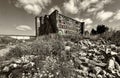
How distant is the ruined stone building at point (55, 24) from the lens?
23781mm

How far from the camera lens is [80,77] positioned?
2090mm

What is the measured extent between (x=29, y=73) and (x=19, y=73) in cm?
28

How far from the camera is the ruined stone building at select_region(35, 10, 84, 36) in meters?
23.8

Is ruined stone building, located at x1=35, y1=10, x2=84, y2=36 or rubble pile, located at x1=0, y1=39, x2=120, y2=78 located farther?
ruined stone building, located at x1=35, y1=10, x2=84, y2=36

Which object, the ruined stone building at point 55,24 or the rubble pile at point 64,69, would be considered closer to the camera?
the rubble pile at point 64,69

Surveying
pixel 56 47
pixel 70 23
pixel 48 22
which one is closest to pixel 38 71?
pixel 56 47

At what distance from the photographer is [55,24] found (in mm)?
23609

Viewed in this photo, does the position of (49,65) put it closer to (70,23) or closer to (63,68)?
(63,68)

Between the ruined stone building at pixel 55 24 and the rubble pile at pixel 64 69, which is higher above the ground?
the ruined stone building at pixel 55 24

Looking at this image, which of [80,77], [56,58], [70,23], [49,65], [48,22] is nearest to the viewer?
[80,77]

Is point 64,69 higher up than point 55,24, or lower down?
lower down

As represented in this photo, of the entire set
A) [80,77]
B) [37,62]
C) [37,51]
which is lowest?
[80,77]

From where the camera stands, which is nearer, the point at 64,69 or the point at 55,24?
the point at 64,69

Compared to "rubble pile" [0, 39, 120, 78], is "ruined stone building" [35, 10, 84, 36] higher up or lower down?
higher up
